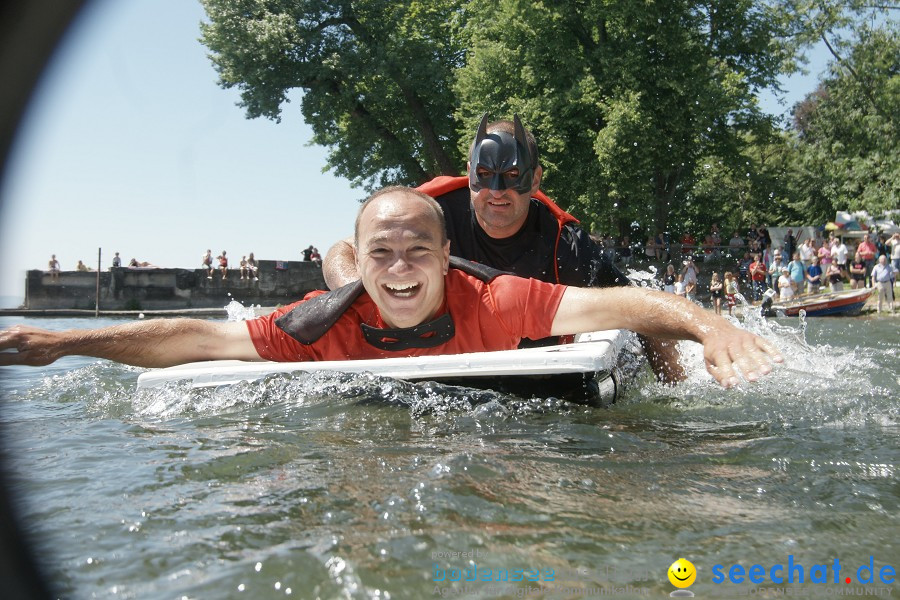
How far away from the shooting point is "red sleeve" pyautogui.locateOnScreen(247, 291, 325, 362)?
4.39m

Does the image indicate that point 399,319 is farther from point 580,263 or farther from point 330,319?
point 580,263

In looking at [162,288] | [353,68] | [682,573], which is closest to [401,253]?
[682,573]

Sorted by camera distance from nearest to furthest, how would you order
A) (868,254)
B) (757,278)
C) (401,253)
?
1. (401,253)
2. (868,254)
3. (757,278)

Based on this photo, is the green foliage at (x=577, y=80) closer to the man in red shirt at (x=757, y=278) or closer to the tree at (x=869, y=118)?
the tree at (x=869, y=118)

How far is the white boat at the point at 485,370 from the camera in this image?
4.12 metres

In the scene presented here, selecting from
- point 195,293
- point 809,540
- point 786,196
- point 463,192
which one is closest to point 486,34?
point 195,293

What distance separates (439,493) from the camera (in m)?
2.71

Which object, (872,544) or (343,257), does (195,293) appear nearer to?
(343,257)

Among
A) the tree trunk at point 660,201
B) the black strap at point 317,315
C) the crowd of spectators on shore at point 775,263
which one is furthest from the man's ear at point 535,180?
the tree trunk at point 660,201

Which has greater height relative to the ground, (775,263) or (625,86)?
(625,86)

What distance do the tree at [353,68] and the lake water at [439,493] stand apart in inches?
1005

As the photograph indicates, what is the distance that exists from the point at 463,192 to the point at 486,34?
25.0 metres

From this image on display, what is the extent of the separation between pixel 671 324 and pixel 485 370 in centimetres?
98

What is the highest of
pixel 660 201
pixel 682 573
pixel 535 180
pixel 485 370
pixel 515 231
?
pixel 660 201
